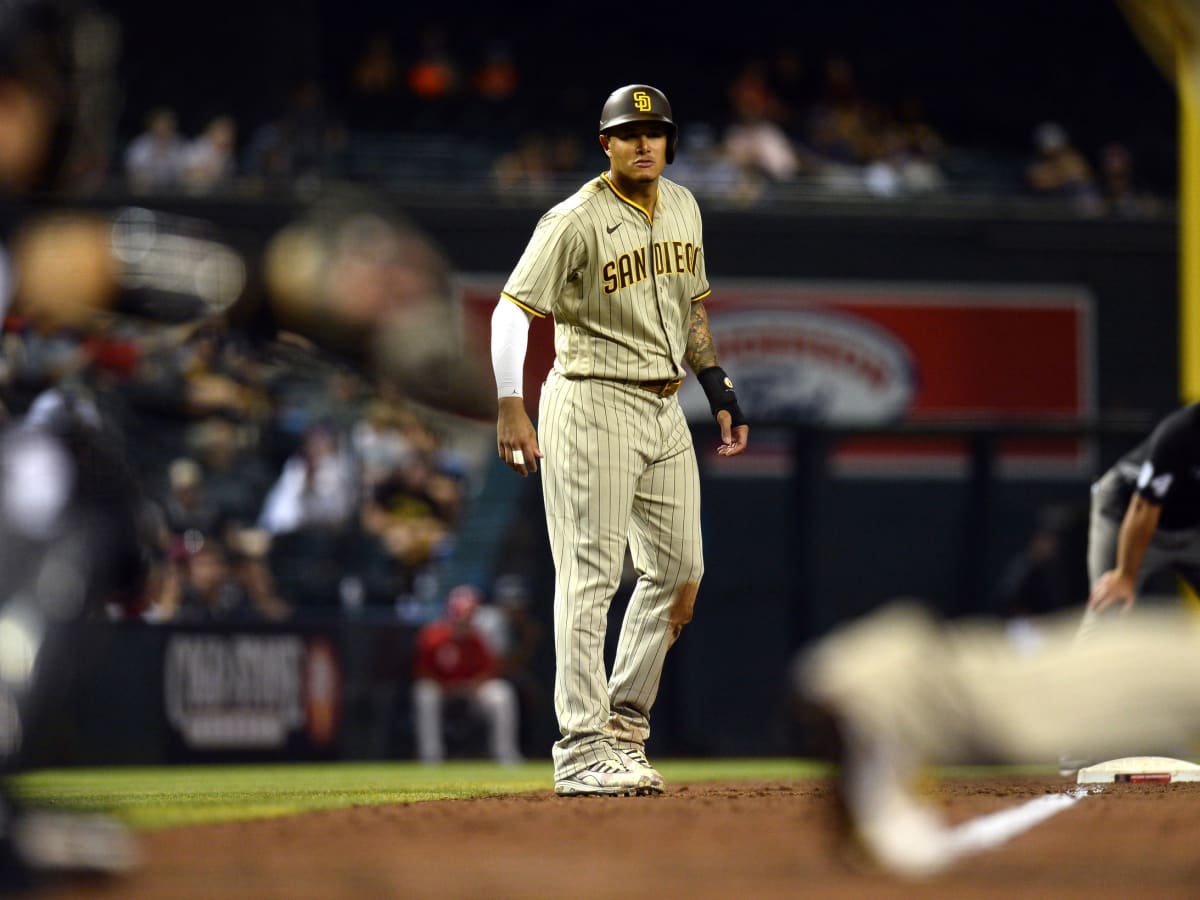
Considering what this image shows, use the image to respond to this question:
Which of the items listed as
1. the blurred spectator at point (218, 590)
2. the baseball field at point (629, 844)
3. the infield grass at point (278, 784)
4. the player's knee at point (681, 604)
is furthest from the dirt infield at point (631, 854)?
the blurred spectator at point (218, 590)

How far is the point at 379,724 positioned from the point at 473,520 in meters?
1.88

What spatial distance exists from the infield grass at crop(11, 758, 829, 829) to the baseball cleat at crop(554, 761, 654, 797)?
0.49 meters

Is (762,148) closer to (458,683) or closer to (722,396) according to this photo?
(458,683)

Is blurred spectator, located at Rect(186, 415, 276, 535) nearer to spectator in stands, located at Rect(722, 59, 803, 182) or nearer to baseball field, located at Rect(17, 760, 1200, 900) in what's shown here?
spectator in stands, located at Rect(722, 59, 803, 182)

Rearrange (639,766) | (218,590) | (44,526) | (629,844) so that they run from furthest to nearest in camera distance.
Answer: (218,590) < (639,766) < (629,844) < (44,526)

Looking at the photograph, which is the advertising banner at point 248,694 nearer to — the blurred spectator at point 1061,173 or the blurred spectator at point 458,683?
the blurred spectator at point 458,683

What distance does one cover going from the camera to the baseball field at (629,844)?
3467 millimetres

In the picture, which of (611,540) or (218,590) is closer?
(611,540)

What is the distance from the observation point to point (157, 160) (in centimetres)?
1619

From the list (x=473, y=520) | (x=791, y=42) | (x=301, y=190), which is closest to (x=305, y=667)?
(x=473, y=520)

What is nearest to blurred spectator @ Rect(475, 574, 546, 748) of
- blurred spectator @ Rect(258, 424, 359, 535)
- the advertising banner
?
the advertising banner

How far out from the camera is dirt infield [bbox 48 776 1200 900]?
344 cm

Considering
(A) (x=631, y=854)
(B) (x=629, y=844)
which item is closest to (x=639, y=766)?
(B) (x=629, y=844)

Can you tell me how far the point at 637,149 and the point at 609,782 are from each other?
6.55 ft
